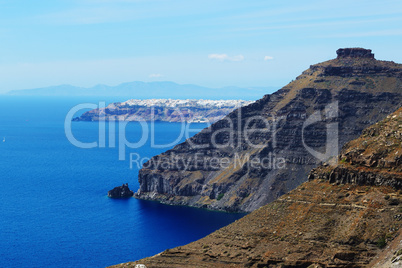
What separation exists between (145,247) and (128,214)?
3757 centimetres

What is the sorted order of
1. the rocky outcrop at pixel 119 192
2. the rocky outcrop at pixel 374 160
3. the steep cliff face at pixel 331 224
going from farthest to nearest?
1. the rocky outcrop at pixel 119 192
2. the rocky outcrop at pixel 374 160
3. the steep cliff face at pixel 331 224

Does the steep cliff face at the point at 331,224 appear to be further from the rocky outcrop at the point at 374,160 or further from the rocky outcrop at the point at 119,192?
the rocky outcrop at the point at 119,192

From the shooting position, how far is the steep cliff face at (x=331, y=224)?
213 feet

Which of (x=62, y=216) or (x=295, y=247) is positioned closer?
(x=295, y=247)

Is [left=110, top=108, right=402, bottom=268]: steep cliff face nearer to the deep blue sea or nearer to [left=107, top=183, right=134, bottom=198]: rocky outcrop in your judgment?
the deep blue sea

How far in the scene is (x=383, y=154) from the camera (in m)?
72.1

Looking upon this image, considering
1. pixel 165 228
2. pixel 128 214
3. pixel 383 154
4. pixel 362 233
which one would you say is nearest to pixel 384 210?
pixel 362 233

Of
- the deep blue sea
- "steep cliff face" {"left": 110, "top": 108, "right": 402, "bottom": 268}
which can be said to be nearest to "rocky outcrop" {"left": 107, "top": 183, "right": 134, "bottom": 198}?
the deep blue sea

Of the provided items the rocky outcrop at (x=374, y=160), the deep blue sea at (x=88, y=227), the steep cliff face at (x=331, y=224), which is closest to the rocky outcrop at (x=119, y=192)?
the deep blue sea at (x=88, y=227)

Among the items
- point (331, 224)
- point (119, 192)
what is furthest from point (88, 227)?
point (331, 224)

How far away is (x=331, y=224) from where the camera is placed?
6919cm

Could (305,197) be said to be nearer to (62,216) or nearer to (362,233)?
(362,233)

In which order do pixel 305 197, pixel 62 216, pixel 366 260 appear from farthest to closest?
pixel 62 216
pixel 305 197
pixel 366 260

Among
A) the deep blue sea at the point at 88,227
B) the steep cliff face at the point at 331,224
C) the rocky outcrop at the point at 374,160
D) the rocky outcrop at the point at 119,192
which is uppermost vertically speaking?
the rocky outcrop at the point at 374,160
